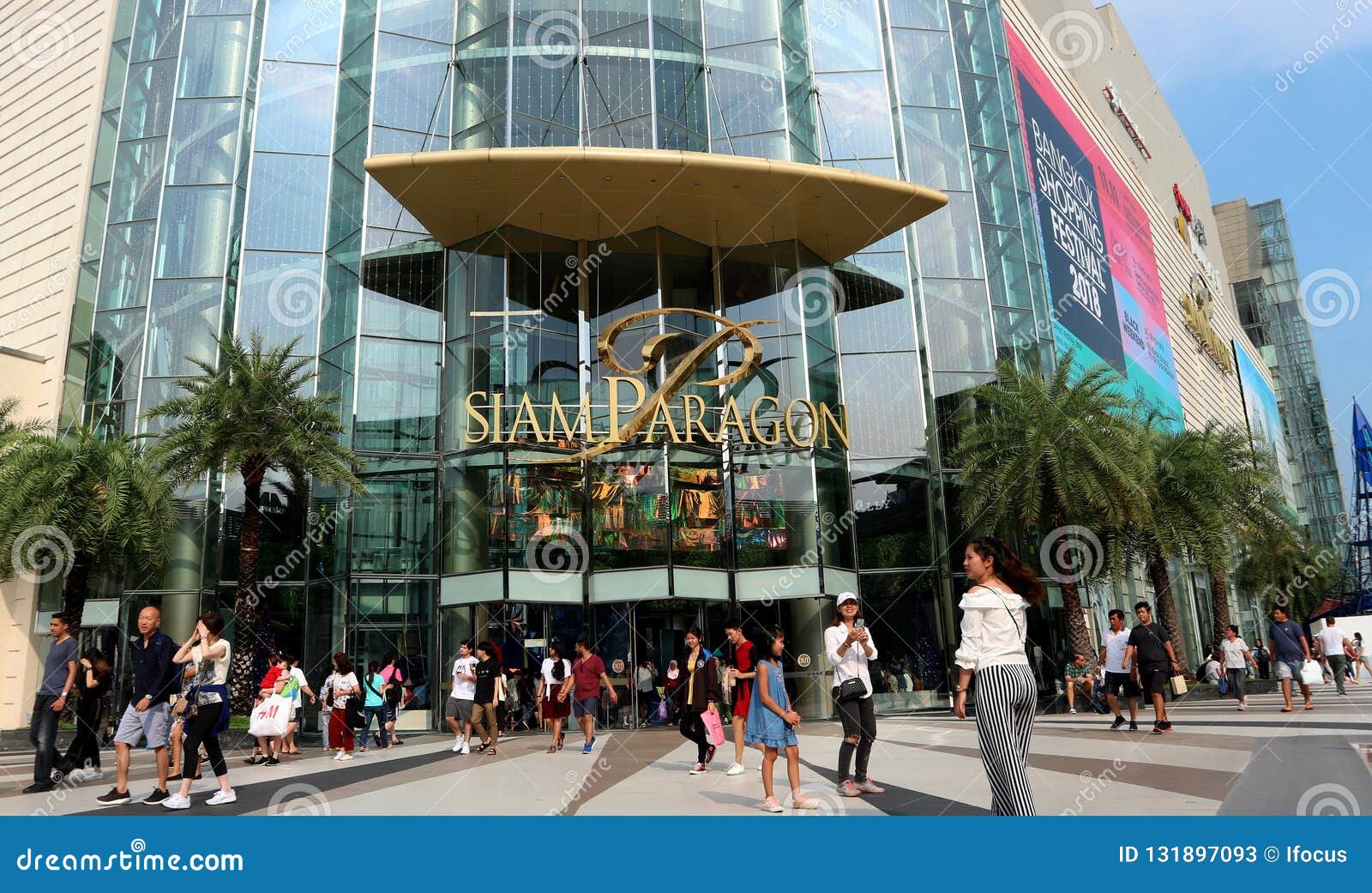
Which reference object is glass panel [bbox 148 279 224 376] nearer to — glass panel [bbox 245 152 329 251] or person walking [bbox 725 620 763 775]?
glass panel [bbox 245 152 329 251]

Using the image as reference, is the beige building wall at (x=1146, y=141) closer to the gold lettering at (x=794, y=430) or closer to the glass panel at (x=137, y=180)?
the gold lettering at (x=794, y=430)

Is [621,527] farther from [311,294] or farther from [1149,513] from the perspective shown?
[1149,513]

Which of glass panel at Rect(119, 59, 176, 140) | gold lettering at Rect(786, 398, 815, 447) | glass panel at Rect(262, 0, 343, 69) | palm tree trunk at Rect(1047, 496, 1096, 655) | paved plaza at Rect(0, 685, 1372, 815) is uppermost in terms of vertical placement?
glass panel at Rect(262, 0, 343, 69)

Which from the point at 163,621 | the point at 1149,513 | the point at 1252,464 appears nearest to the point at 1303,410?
the point at 1252,464

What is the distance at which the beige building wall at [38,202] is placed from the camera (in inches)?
1002

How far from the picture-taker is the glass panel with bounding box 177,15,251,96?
26562 millimetres

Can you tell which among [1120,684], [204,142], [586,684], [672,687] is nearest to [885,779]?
[586,684]

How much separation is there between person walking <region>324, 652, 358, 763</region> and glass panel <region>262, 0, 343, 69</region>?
1872cm

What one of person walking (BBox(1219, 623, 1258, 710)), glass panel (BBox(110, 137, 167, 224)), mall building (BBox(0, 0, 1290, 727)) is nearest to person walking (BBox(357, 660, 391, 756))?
mall building (BBox(0, 0, 1290, 727))

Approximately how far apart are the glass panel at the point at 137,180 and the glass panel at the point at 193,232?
0.81 metres

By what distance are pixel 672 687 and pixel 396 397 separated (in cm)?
997

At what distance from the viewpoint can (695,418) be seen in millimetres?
23906

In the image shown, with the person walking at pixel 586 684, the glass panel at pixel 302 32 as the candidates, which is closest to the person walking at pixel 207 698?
the person walking at pixel 586 684
